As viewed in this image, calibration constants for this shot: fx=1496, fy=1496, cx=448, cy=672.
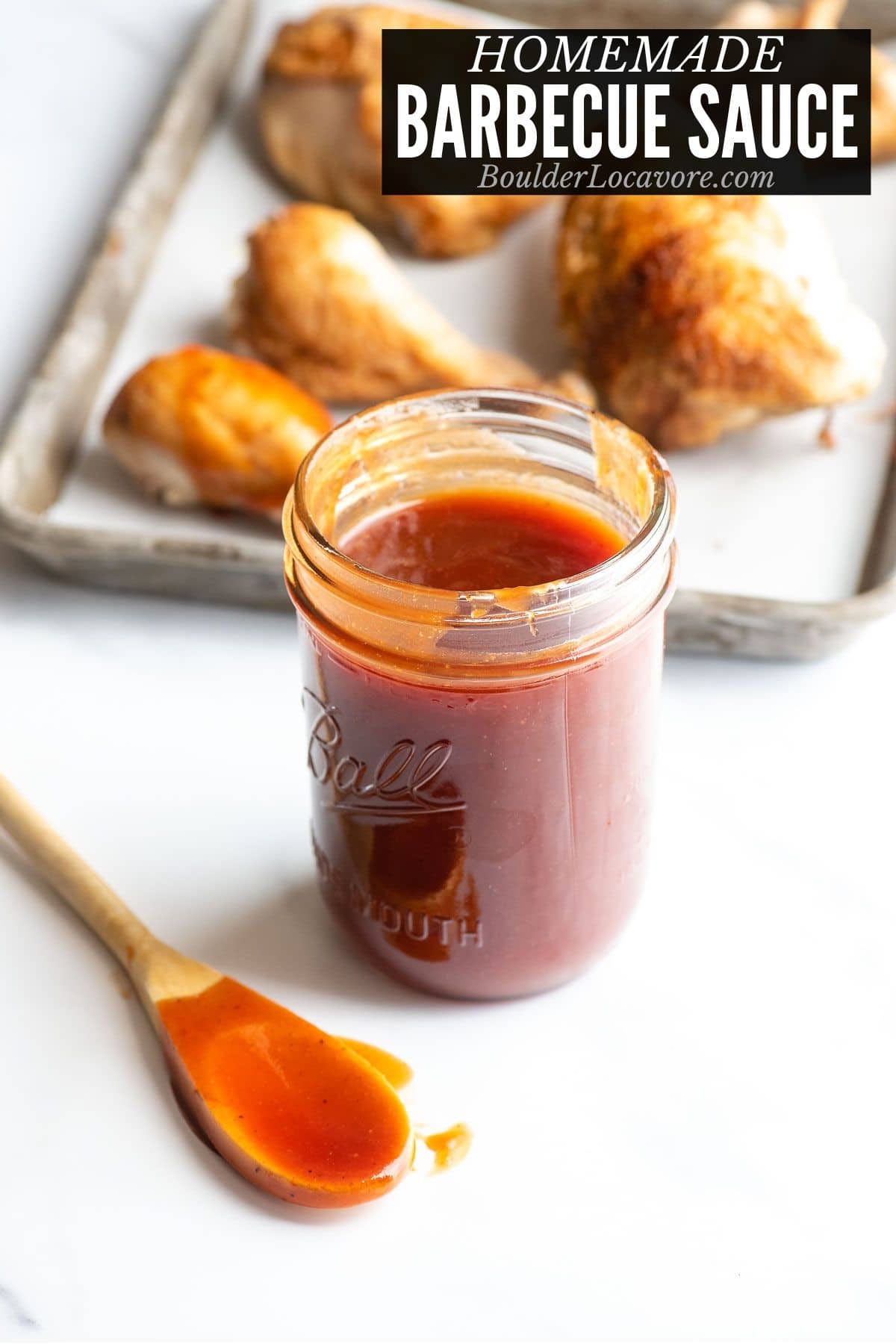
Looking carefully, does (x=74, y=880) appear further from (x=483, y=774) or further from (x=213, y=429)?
(x=213, y=429)

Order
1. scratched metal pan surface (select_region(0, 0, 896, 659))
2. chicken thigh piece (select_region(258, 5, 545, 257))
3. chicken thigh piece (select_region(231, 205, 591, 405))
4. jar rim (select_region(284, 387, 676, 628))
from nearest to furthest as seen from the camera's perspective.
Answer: jar rim (select_region(284, 387, 676, 628)) → scratched metal pan surface (select_region(0, 0, 896, 659)) → chicken thigh piece (select_region(231, 205, 591, 405)) → chicken thigh piece (select_region(258, 5, 545, 257))

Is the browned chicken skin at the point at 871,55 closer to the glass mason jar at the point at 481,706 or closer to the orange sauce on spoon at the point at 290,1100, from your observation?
the glass mason jar at the point at 481,706

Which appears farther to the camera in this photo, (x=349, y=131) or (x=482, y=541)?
(x=349, y=131)

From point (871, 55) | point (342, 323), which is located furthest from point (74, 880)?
point (871, 55)

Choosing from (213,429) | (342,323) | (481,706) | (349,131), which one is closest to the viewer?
(481,706)

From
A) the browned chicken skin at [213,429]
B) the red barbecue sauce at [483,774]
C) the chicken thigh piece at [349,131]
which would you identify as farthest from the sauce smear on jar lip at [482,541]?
the chicken thigh piece at [349,131]

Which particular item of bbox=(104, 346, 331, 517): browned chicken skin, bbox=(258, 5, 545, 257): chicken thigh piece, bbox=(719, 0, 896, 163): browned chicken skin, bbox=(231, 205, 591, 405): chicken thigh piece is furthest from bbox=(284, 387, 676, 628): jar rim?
bbox=(719, 0, 896, 163): browned chicken skin

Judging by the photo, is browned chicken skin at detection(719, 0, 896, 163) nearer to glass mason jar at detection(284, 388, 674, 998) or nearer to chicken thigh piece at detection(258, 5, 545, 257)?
chicken thigh piece at detection(258, 5, 545, 257)
